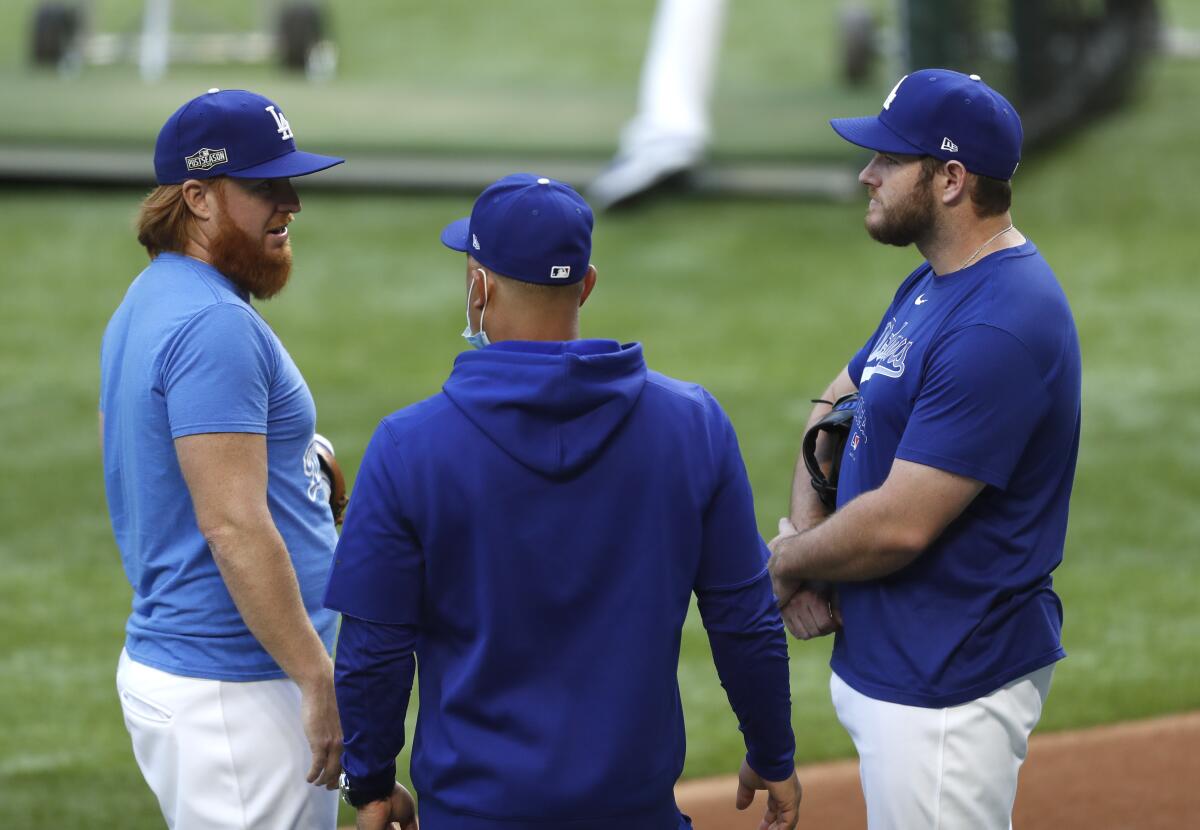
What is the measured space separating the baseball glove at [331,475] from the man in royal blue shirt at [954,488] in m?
1.09

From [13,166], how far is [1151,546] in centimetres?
997

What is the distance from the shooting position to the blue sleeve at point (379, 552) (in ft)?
8.75

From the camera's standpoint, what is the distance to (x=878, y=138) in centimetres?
324

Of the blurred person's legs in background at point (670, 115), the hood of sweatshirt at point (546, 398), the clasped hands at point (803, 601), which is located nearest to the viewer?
the hood of sweatshirt at point (546, 398)

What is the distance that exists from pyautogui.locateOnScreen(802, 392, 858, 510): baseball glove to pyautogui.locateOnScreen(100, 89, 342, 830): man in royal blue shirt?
3.73 ft

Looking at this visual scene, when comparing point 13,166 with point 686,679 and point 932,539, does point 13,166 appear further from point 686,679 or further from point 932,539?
point 932,539

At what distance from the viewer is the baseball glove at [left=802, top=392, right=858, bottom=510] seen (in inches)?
141

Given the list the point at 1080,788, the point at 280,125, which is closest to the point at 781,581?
the point at 280,125

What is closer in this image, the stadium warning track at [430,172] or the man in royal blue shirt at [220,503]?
the man in royal blue shirt at [220,503]

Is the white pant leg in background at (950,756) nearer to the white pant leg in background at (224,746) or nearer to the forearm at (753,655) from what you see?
the forearm at (753,655)

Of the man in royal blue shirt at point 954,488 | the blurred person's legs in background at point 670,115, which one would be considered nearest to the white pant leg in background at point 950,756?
the man in royal blue shirt at point 954,488

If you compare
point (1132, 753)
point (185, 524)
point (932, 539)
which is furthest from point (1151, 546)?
point (185, 524)

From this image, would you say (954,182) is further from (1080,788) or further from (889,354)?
(1080,788)

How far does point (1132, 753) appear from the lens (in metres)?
5.50
